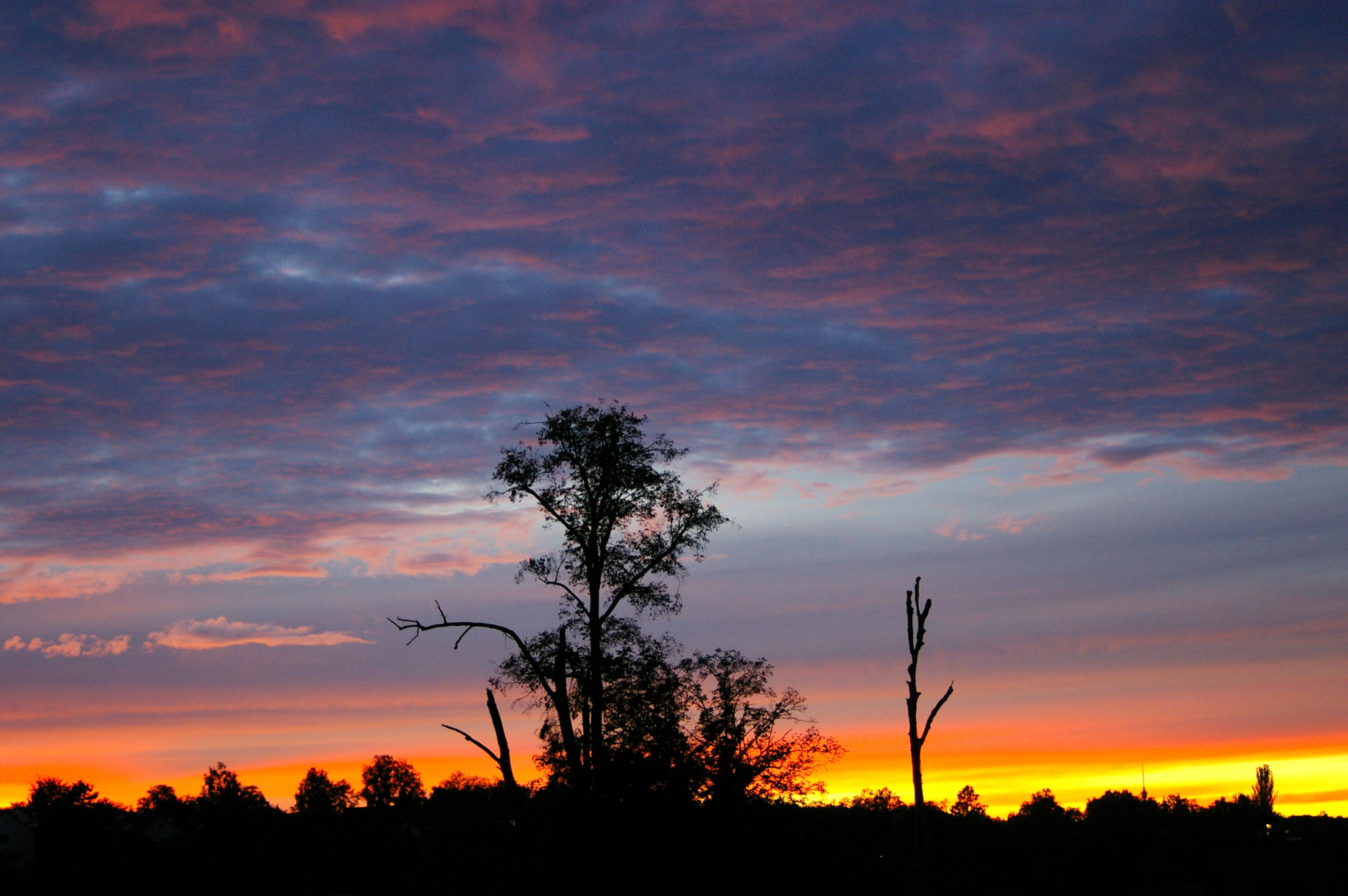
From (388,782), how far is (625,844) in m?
155

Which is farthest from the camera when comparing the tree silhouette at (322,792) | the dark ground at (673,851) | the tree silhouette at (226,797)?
the tree silhouette at (322,792)

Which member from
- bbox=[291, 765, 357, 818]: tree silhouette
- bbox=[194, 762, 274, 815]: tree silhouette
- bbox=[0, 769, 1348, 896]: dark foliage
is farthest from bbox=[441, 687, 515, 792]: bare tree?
bbox=[291, 765, 357, 818]: tree silhouette

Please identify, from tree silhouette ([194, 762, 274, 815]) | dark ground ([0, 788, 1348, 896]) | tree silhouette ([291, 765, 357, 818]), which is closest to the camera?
dark ground ([0, 788, 1348, 896])

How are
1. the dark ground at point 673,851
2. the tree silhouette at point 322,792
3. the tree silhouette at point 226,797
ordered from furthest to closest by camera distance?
the tree silhouette at point 322,792
the tree silhouette at point 226,797
the dark ground at point 673,851

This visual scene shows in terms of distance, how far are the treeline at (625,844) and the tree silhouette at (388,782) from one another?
286mm

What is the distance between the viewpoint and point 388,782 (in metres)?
169

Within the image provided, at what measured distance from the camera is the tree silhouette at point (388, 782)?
168 metres

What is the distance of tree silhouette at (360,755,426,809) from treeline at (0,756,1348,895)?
0.94ft

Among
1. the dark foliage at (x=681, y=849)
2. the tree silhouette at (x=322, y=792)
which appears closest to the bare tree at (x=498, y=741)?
the dark foliage at (x=681, y=849)

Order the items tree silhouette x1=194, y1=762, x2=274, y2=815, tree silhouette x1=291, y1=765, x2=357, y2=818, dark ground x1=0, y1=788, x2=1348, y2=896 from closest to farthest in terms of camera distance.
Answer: dark ground x1=0, y1=788, x2=1348, y2=896, tree silhouette x1=194, y1=762, x2=274, y2=815, tree silhouette x1=291, y1=765, x2=357, y2=818

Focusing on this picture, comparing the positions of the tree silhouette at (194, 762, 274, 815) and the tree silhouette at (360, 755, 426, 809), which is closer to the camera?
the tree silhouette at (194, 762, 274, 815)

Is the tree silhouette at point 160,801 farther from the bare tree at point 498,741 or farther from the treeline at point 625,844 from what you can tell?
the bare tree at point 498,741

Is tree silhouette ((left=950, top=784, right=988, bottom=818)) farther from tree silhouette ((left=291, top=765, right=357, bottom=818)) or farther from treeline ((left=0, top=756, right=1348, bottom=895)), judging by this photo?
tree silhouette ((left=291, top=765, right=357, bottom=818))

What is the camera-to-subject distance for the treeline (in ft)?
91.3
